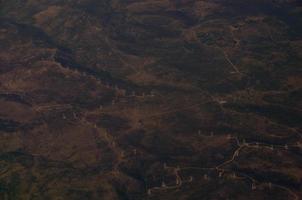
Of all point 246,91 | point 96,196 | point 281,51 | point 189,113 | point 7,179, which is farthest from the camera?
point 281,51

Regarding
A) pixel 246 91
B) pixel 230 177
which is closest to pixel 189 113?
pixel 246 91

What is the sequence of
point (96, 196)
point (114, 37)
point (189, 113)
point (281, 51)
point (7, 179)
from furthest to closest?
point (114, 37) < point (281, 51) < point (189, 113) < point (7, 179) < point (96, 196)

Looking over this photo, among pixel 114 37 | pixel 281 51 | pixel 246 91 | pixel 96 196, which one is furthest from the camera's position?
pixel 114 37

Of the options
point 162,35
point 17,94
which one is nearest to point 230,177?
point 17,94

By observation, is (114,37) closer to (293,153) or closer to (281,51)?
(281,51)

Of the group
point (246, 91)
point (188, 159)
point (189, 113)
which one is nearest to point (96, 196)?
point (188, 159)

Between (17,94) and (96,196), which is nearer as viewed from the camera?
(96,196)

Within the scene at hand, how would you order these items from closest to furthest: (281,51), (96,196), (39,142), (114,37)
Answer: (96,196) → (39,142) → (281,51) → (114,37)

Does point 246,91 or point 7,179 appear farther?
point 246,91

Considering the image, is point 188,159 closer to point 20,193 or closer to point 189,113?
point 189,113
